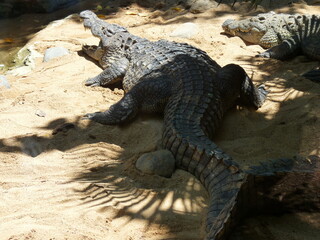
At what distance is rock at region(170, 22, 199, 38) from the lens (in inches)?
270

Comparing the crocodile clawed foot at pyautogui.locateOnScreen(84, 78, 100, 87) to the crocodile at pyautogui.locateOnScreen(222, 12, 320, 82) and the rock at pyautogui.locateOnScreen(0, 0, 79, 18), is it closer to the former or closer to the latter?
the crocodile at pyautogui.locateOnScreen(222, 12, 320, 82)

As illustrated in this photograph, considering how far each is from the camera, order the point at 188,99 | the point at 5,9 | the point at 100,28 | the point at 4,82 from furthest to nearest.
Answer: the point at 5,9 → the point at 100,28 → the point at 4,82 → the point at 188,99

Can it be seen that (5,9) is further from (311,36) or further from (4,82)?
(311,36)

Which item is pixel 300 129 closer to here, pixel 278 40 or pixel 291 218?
pixel 291 218

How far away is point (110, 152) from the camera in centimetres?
375

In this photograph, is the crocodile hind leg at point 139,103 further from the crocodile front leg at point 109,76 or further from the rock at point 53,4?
the rock at point 53,4

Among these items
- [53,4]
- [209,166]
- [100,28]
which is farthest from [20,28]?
[209,166]

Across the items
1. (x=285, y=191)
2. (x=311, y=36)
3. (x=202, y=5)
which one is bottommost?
(x=311, y=36)

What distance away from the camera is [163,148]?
3.59m

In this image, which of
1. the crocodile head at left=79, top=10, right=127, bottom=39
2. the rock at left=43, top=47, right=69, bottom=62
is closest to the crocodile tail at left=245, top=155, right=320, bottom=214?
the crocodile head at left=79, top=10, right=127, bottom=39

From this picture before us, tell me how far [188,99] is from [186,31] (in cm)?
327

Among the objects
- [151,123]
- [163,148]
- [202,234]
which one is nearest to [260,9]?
[151,123]

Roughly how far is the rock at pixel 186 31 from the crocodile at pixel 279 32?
515 millimetres

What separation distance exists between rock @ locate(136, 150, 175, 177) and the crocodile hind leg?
3.37 ft
